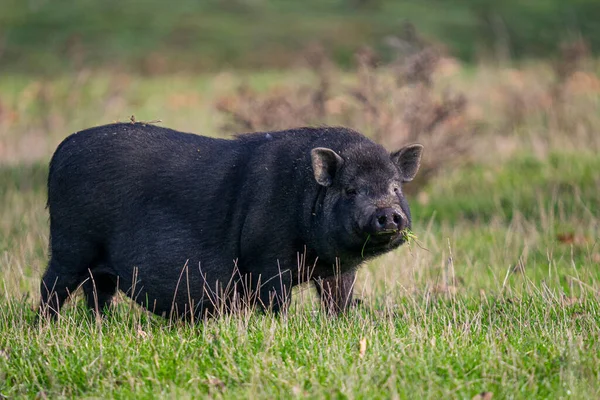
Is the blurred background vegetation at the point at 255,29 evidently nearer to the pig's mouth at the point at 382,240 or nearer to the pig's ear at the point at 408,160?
the pig's ear at the point at 408,160

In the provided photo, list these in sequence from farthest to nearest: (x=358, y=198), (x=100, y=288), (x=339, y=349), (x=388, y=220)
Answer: (x=100, y=288)
(x=358, y=198)
(x=388, y=220)
(x=339, y=349)

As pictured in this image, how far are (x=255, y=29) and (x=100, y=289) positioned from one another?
30168 millimetres

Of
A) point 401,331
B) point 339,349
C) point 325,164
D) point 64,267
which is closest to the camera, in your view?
point 339,349

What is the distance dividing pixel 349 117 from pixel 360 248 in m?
8.27

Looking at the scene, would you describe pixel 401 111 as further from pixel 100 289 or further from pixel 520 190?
pixel 100 289

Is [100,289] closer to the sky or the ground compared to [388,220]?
closer to the ground

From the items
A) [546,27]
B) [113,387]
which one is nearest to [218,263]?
[113,387]

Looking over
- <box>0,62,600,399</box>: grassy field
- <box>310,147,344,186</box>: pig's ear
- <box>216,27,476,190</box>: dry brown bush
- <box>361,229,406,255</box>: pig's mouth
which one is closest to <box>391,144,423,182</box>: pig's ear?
<box>310,147,344,186</box>: pig's ear

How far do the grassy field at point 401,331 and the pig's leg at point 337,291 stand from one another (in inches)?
4.8

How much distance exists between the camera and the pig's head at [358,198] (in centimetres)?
656

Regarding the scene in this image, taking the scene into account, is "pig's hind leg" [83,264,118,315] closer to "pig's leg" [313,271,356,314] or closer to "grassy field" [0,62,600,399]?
"grassy field" [0,62,600,399]

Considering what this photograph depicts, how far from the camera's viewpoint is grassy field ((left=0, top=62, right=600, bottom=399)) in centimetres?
543

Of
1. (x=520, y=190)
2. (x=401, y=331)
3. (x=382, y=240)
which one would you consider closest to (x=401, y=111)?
(x=520, y=190)

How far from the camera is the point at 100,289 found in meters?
7.78
